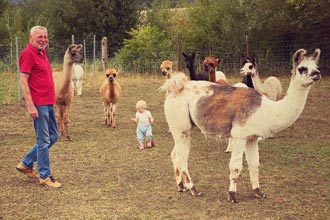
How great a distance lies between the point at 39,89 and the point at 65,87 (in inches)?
108

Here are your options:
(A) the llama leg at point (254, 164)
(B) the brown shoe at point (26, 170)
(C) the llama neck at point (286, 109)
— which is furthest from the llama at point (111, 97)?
(C) the llama neck at point (286, 109)

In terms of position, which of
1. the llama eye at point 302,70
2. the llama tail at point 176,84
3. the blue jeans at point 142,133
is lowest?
the blue jeans at point 142,133

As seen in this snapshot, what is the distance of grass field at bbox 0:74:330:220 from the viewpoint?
16.0ft

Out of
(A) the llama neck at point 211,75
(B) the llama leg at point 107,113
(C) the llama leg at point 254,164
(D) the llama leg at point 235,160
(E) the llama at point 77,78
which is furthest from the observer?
(E) the llama at point 77,78

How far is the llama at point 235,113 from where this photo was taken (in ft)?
15.6

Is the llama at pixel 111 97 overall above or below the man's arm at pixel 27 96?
below

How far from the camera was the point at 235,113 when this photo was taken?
199 inches

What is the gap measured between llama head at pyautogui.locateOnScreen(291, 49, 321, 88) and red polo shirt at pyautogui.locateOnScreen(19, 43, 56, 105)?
8.93 feet

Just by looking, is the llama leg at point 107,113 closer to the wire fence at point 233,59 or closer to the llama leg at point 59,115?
the llama leg at point 59,115

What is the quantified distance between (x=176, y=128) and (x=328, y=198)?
1776 millimetres

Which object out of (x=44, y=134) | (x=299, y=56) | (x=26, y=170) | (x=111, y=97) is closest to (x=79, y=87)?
(x=111, y=97)

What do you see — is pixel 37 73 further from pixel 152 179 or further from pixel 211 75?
pixel 211 75

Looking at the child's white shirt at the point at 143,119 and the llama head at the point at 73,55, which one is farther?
the llama head at the point at 73,55

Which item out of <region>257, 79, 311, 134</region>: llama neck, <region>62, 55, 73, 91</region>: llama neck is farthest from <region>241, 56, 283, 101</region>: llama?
<region>257, 79, 311, 134</region>: llama neck
